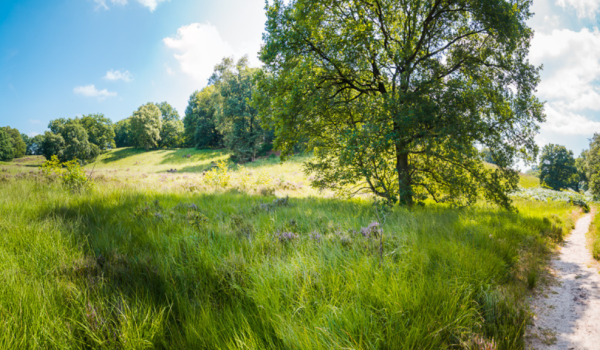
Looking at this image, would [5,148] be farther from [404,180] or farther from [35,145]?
[404,180]

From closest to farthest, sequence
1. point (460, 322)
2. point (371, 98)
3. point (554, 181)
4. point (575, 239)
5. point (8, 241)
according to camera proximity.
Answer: point (460, 322) < point (8, 241) < point (575, 239) < point (371, 98) < point (554, 181)

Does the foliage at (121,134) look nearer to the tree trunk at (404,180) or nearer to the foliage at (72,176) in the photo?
the foliage at (72,176)

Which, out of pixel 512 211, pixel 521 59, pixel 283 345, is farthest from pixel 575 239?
pixel 283 345

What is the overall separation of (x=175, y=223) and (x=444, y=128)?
24.7ft

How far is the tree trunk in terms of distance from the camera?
26.9ft

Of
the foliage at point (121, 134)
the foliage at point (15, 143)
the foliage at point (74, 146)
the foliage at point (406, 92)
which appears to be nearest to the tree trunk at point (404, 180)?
the foliage at point (406, 92)

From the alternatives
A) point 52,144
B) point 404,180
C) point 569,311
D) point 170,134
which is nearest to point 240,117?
point 52,144

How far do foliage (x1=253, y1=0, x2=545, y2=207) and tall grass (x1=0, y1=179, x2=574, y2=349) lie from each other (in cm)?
442

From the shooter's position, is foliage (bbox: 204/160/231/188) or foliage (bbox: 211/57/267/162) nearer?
foliage (bbox: 204/160/231/188)

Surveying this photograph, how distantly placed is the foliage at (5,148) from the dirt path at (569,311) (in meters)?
30.2

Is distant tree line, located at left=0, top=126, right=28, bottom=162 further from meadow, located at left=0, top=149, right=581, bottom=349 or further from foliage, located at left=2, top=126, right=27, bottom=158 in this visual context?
meadow, located at left=0, top=149, right=581, bottom=349

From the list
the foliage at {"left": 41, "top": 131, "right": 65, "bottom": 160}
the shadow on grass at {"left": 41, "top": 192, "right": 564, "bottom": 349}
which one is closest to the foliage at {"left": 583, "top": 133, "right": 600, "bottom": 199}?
the shadow on grass at {"left": 41, "top": 192, "right": 564, "bottom": 349}

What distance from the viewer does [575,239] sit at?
690 cm

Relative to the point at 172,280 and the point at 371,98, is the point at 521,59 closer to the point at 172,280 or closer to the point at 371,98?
the point at 371,98
